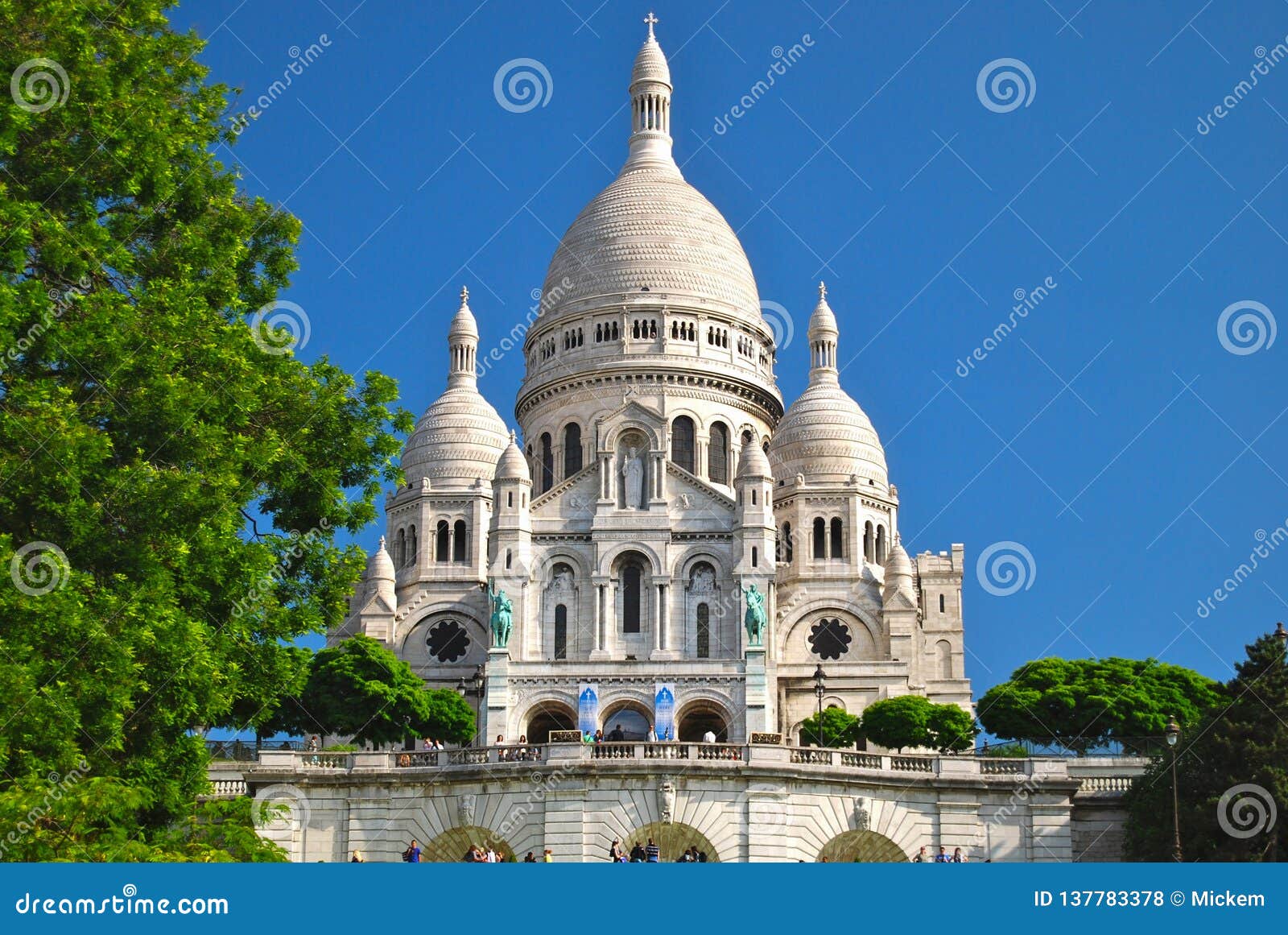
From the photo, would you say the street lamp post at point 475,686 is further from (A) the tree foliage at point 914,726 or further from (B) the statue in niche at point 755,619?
(A) the tree foliage at point 914,726

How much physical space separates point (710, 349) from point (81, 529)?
198 ft

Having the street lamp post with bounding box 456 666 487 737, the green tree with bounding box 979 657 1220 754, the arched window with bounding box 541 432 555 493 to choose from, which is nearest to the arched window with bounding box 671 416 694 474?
the arched window with bounding box 541 432 555 493

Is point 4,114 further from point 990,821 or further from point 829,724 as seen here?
Result: point 829,724

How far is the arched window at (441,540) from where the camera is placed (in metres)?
86.8

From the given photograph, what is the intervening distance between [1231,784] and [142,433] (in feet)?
72.1

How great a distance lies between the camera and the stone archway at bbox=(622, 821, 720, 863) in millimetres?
40594

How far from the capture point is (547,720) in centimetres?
7406

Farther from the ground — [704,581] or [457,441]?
[457,441]

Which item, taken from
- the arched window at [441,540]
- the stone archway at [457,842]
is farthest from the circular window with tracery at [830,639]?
the stone archway at [457,842]

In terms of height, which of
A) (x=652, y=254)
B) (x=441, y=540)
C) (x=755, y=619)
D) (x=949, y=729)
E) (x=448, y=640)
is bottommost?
(x=949, y=729)

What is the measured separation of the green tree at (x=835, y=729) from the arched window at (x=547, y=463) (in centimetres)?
2150

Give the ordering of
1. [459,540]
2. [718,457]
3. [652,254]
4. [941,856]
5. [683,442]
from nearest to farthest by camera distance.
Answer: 1. [941,856]
2. [459,540]
3. [683,442]
4. [718,457]
5. [652,254]

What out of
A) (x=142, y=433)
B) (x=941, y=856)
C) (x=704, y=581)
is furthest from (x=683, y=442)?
(x=142, y=433)

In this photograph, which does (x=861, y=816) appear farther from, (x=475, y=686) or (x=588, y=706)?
(x=475, y=686)
